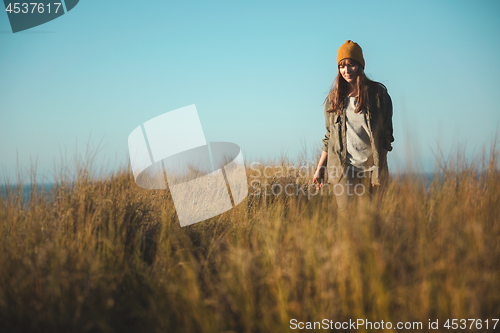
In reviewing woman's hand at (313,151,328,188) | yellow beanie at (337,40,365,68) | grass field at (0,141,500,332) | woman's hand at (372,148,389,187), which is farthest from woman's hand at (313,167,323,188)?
yellow beanie at (337,40,365,68)

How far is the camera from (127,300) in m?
1.94

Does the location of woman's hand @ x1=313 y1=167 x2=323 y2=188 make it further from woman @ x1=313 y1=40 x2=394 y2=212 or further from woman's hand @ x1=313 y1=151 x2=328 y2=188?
→ woman @ x1=313 y1=40 x2=394 y2=212

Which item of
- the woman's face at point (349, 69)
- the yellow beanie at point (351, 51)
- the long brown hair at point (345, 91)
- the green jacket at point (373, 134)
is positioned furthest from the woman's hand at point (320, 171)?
the yellow beanie at point (351, 51)

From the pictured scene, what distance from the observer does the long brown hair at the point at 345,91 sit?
272cm

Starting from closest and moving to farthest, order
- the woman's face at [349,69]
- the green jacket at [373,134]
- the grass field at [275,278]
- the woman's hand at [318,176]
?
the grass field at [275,278] < the green jacket at [373,134] < the woman's face at [349,69] < the woman's hand at [318,176]

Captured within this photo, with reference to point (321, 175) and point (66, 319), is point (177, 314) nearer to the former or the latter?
point (66, 319)

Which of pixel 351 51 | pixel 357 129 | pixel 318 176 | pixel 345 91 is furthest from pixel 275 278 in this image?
pixel 351 51

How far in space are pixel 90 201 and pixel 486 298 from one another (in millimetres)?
2901

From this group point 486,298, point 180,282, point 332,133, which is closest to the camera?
point 486,298

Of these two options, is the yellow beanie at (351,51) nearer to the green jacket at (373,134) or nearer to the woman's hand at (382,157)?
the green jacket at (373,134)

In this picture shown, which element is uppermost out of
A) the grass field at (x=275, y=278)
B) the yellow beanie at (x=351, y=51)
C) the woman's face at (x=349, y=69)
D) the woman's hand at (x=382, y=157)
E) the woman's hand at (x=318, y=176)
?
the yellow beanie at (x=351, y=51)

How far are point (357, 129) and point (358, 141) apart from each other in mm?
115

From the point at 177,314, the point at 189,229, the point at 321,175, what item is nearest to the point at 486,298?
the point at 177,314

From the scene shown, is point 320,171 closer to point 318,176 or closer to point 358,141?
point 318,176
